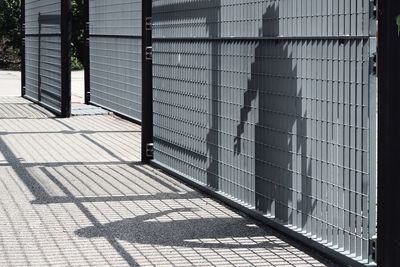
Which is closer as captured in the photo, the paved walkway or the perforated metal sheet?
the paved walkway

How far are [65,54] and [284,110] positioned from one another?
34.6ft

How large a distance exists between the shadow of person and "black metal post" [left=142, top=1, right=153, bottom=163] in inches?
129

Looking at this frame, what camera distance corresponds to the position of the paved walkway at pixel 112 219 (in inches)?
264

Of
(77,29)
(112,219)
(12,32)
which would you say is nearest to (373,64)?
(112,219)

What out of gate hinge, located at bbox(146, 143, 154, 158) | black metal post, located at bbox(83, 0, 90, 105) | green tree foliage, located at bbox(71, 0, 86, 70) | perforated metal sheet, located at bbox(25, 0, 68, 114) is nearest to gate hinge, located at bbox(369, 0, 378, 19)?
gate hinge, located at bbox(146, 143, 154, 158)

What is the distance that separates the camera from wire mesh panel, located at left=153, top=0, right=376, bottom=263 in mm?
6223

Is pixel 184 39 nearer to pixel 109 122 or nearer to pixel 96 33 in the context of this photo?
pixel 109 122

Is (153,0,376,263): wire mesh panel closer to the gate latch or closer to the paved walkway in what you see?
the gate latch

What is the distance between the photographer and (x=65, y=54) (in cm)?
1745

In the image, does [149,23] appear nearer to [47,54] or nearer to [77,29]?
[47,54]

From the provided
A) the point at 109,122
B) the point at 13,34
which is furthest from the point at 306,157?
the point at 13,34
